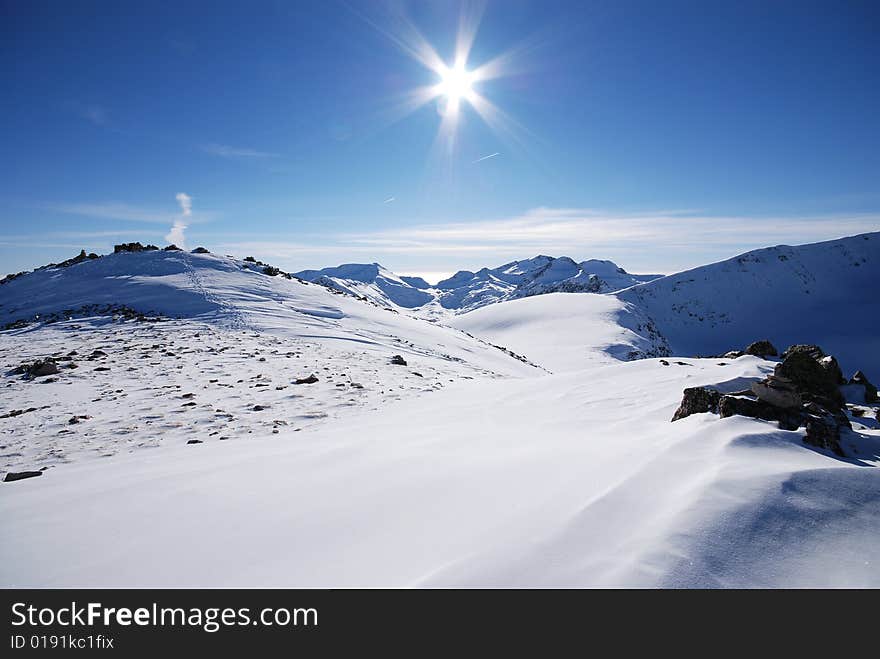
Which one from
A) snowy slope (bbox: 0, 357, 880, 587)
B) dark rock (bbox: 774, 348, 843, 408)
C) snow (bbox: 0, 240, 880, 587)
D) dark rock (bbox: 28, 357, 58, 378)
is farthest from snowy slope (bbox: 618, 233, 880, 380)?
dark rock (bbox: 28, 357, 58, 378)

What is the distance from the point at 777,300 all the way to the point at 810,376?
128095 millimetres

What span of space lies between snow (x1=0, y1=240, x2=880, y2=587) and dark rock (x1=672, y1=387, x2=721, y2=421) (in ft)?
0.89

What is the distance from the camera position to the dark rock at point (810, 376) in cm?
717

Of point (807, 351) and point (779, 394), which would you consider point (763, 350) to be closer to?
point (807, 351)

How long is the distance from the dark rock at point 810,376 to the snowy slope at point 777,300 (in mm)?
83714

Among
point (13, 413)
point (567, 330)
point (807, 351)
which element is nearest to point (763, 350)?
point (807, 351)

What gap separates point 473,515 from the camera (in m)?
3.73

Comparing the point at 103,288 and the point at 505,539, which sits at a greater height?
the point at 103,288

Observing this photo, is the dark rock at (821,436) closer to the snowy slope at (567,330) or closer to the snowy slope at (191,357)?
the snowy slope at (191,357)

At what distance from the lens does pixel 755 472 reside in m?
3.84

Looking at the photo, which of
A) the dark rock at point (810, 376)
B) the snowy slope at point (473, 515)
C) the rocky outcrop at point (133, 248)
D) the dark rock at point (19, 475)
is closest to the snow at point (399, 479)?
the snowy slope at point (473, 515)
